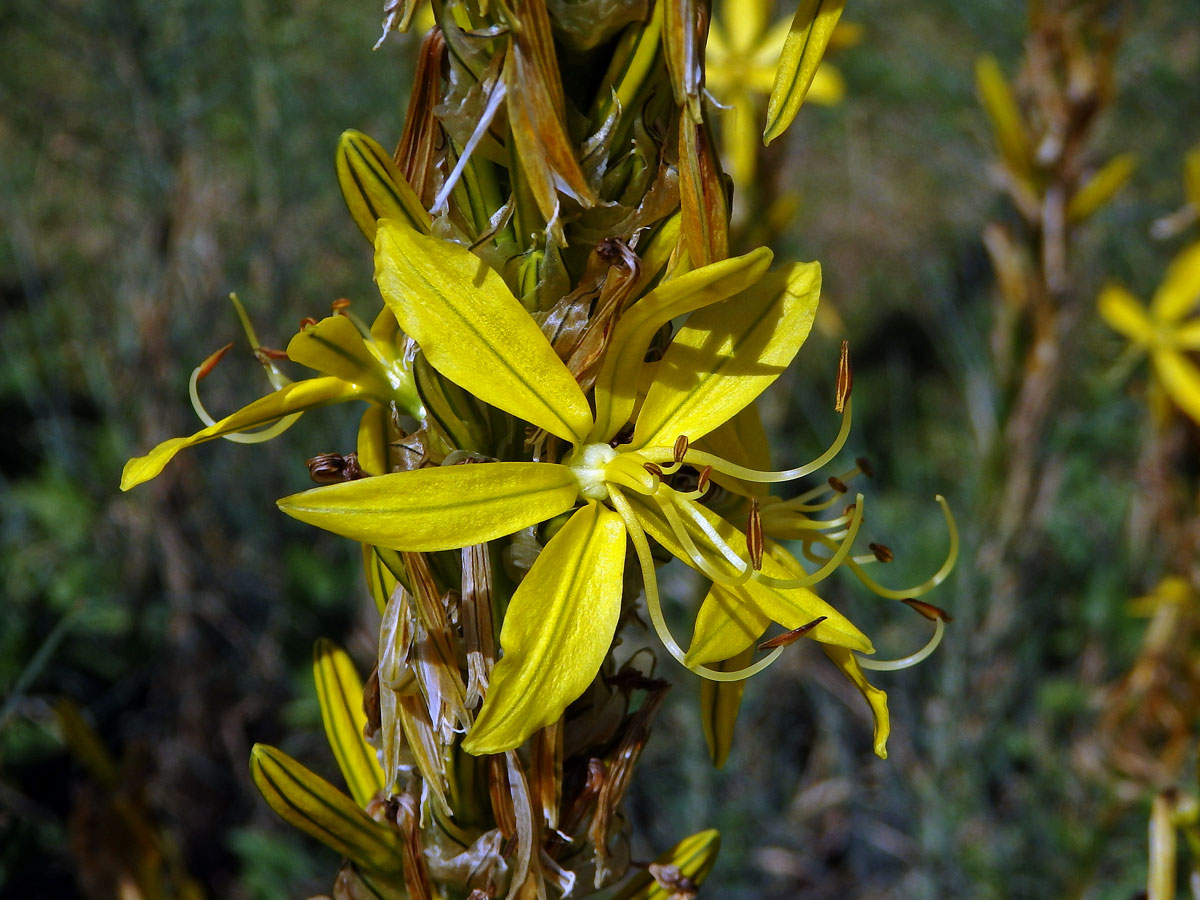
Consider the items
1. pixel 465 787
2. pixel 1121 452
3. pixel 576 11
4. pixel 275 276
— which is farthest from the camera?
pixel 1121 452

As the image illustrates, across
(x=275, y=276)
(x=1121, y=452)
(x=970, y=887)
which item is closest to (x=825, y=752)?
(x=970, y=887)

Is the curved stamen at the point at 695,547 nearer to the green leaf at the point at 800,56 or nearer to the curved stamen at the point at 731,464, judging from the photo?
the curved stamen at the point at 731,464

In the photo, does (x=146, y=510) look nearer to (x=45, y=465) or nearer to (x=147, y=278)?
(x=147, y=278)

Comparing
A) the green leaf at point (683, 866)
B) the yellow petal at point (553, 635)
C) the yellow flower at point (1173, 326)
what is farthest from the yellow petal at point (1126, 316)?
the yellow petal at point (553, 635)

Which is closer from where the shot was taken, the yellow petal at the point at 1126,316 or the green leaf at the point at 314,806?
the green leaf at the point at 314,806

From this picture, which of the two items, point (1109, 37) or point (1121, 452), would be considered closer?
point (1109, 37)

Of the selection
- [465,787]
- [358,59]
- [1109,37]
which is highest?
[358,59]

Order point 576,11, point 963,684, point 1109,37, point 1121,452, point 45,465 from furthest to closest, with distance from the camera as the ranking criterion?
point 1121,452
point 45,465
point 963,684
point 1109,37
point 576,11
